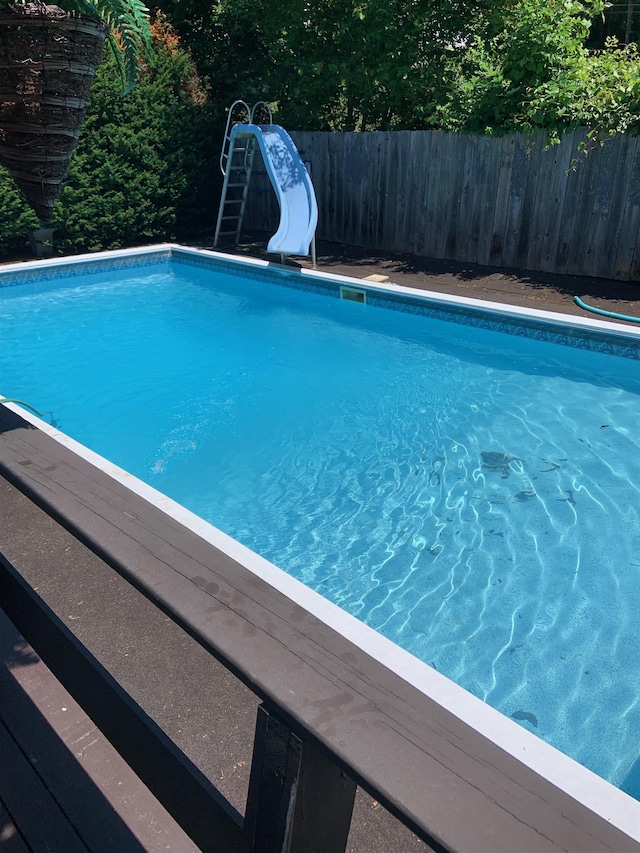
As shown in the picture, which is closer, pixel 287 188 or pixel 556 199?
Result: pixel 556 199

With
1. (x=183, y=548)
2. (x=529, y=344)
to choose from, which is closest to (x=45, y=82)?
(x=183, y=548)

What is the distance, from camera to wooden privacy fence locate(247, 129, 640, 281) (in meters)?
7.06

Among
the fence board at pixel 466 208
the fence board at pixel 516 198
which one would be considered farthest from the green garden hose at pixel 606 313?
the fence board at pixel 466 208

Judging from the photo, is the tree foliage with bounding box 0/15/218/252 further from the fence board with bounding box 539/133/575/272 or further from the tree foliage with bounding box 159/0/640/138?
the fence board with bounding box 539/133/575/272

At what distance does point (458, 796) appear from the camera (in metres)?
0.68

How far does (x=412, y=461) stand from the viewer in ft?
14.9

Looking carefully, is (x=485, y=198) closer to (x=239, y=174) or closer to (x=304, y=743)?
(x=239, y=174)

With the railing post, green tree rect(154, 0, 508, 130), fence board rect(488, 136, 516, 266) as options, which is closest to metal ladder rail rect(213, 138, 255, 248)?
green tree rect(154, 0, 508, 130)

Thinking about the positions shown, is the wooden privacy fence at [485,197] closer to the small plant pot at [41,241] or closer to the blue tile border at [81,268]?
the blue tile border at [81,268]

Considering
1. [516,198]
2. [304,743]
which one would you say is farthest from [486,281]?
[304,743]

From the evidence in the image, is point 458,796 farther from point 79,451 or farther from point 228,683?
point 79,451

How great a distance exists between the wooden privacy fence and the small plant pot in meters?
A: 3.90

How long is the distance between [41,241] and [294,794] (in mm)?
9671

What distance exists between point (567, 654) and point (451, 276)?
5.87 metres
